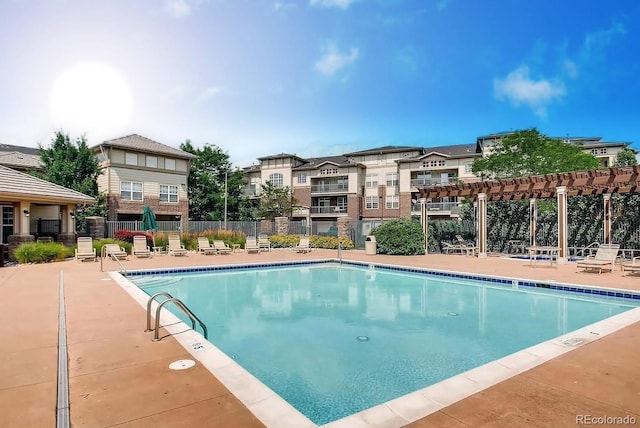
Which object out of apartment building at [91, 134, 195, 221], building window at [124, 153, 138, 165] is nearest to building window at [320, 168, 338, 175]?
apartment building at [91, 134, 195, 221]

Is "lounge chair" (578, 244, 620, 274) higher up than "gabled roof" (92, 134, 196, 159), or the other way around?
"gabled roof" (92, 134, 196, 159)

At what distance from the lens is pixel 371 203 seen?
42.1 m

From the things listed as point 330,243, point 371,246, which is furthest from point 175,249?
point 371,246

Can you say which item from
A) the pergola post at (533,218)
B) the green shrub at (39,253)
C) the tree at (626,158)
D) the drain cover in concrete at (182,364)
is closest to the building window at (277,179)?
the pergola post at (533,218)

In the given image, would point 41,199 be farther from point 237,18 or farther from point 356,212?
point 356,212

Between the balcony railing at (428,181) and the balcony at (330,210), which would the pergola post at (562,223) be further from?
the balcony at (330,210)

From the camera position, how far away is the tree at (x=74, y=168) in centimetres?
2575

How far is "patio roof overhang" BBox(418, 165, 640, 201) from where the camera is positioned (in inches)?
521

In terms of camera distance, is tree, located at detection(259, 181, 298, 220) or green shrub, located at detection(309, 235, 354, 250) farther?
tree, located at detection(259, 181, 298, 220)

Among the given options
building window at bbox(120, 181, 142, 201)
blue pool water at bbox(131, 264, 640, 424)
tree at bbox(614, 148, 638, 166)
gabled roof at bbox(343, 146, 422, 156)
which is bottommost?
blue pool water at bbox(131, 264, 640, 424)

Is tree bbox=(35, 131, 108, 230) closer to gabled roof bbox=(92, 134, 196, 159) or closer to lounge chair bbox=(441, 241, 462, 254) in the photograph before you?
gabled roof bbox=(92, 134, 196, 159)

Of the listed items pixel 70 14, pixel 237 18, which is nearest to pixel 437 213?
pixel 237 18

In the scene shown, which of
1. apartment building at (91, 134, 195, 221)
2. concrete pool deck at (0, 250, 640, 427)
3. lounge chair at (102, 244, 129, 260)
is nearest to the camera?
concrete pool deck at (0, 250, 640, 427)

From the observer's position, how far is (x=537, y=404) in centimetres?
333
